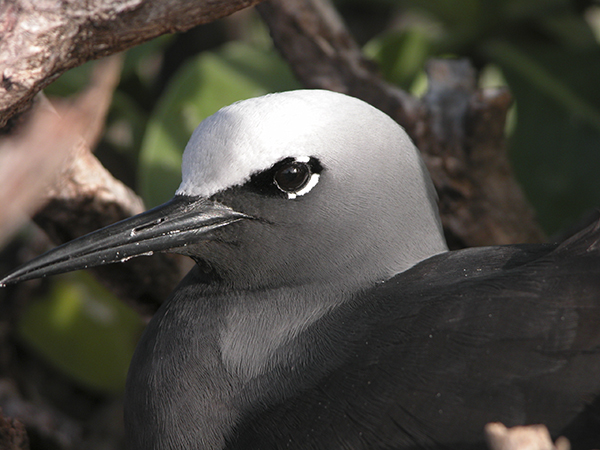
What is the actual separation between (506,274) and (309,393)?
31 centimetres

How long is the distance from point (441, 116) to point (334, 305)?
679 mm

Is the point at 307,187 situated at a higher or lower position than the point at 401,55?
higher

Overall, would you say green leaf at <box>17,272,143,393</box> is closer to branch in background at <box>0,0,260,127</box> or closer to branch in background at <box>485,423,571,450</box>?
branch in background at <box>0,0,260,127</box>

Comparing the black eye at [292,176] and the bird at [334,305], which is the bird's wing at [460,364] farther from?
the black eye at [292,176]

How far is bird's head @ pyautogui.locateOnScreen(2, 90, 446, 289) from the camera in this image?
1014 millimetres

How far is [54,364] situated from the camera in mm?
2102

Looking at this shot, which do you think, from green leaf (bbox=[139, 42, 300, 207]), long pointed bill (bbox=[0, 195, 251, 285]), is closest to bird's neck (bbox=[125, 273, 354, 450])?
long pointed bill (bbox=[0, 195, 251, 285])

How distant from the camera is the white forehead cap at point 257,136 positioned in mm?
1005

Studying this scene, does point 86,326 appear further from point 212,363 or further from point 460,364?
point 460,364

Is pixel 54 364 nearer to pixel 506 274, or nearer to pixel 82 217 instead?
pixel 82 217

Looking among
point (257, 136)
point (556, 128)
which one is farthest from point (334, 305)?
point (556, 128)

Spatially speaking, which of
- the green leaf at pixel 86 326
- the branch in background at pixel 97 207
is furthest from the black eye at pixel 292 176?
the green leaf at pixel 86 326

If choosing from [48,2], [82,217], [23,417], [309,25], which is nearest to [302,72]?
[309,25]

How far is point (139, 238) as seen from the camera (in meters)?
1.02
